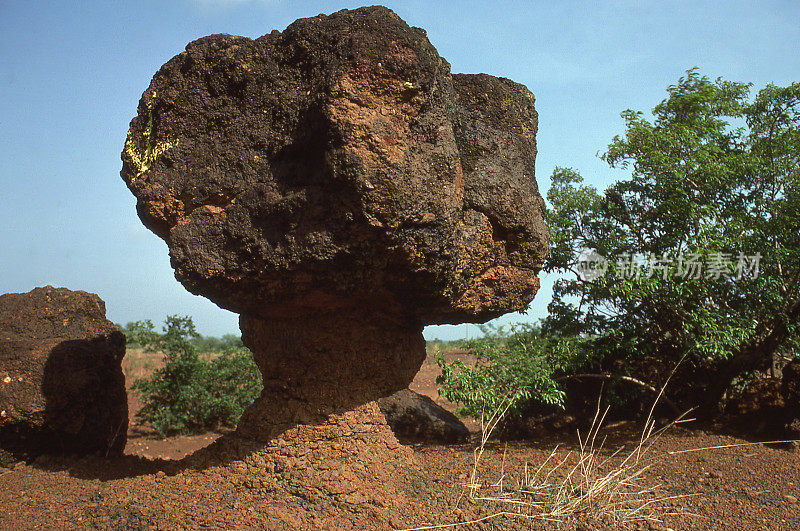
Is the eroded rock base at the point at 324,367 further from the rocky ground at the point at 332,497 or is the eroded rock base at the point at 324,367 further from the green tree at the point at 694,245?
the green tree at the point at 694,245

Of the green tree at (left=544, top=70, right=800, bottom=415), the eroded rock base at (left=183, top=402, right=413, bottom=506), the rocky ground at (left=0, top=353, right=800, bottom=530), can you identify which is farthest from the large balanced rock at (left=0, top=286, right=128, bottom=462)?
the green tree at (left=544, top=70, right=800, bottom=415)

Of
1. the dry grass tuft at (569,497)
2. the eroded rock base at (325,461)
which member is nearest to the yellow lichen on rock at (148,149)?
the eroded rock base at (325,461)

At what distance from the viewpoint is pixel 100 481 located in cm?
468

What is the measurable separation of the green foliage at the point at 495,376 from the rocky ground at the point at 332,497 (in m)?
0.58

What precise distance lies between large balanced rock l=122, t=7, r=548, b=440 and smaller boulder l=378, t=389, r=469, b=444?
305cm

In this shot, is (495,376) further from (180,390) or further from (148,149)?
(180,390)

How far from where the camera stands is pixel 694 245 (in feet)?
20.1

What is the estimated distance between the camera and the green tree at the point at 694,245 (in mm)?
6180

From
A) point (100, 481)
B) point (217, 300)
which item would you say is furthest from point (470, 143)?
point (100, 481)

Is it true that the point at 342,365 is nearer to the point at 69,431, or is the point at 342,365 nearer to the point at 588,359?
the point at 69,431

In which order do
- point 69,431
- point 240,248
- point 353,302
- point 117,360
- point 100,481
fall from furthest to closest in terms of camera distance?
point 117,360, point 69,431, point 100,481, point 353,302, point 240,248

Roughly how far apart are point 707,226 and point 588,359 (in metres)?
1.89

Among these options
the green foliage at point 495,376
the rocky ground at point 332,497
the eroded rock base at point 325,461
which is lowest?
the rocky ground at point 332,497

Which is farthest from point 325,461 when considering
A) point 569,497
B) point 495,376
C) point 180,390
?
point 180,390
